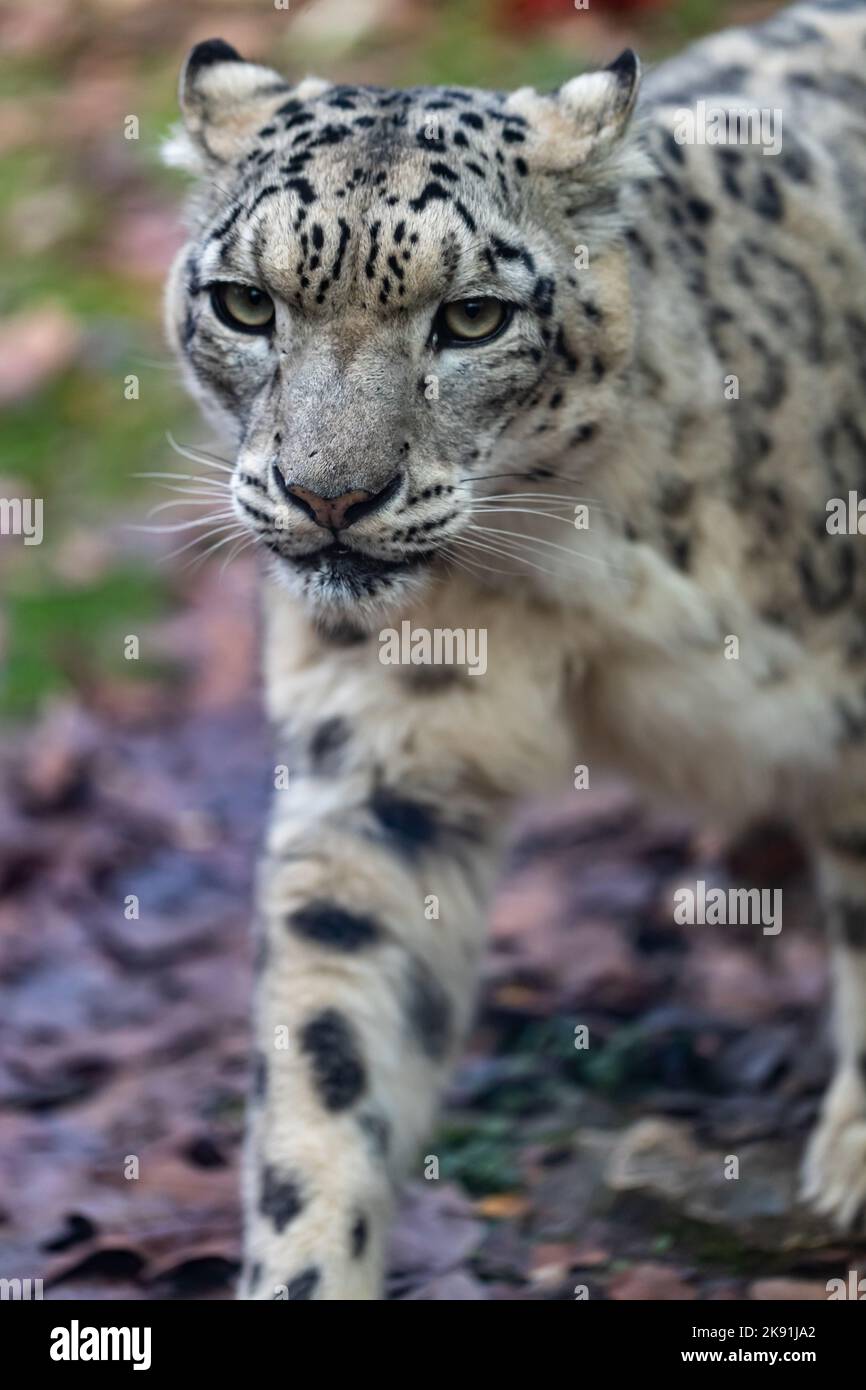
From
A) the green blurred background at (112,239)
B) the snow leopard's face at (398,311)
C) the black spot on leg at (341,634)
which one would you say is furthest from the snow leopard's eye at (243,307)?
the green blurred background at (112,239)

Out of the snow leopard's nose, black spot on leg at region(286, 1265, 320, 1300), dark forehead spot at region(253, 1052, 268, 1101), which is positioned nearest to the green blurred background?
dark forehead spot at region(253, 1052, 268, 1101)

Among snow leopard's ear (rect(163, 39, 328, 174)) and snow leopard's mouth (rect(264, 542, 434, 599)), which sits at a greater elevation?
snow leopard's ear (rect(163, 39, 328, 174))

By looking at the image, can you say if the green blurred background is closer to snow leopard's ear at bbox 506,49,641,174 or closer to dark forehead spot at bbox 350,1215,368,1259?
snow leopard's ear at bbox 506,49,641,174

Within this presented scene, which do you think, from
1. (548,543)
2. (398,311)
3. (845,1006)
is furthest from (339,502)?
(845,1006)

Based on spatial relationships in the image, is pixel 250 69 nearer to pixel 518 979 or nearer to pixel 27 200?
pixel 518 979

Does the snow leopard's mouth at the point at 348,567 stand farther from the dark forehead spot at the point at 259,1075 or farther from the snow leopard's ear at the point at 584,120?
the dark forehead spot at the point at 259,1075

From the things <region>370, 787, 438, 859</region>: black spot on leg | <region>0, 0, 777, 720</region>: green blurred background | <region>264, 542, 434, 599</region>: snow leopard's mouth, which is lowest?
<region>370, 787, 438, 859</region>: black spot on leg

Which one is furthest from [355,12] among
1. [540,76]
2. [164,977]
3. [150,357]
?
[164,977]
